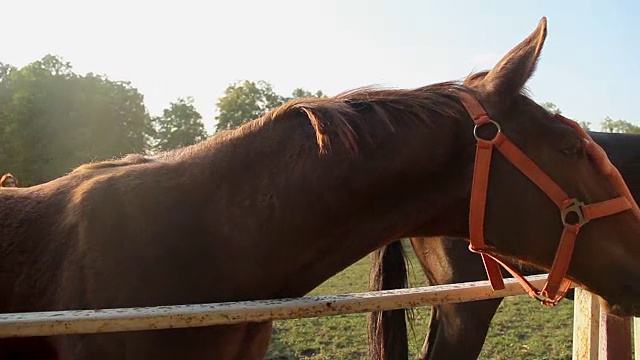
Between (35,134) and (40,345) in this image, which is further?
(35,134)

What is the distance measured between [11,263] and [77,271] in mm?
350

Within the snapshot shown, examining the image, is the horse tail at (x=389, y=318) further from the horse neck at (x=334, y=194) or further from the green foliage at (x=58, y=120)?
the green foliage at (x=58, y=120)

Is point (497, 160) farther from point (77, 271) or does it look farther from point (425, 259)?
point (425, 259)

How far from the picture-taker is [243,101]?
5322cm

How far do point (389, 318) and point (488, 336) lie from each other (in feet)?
11.0

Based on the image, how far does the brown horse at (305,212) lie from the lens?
1910mm

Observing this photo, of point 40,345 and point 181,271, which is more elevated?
point 181,271

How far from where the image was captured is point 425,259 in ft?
14.2

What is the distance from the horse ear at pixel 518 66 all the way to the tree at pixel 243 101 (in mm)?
48858

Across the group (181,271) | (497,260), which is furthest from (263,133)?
(497,260)

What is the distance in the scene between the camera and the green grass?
5863mm

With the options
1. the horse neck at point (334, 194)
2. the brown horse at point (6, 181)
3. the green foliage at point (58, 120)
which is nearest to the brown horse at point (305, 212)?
the horse neck at point (334, 194)

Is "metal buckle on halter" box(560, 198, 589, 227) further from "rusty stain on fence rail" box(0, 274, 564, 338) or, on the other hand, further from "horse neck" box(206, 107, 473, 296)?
"rusty stain on fence rail" box(0, 274, 564, 338)

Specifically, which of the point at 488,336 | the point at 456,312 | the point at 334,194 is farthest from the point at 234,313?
the point at 488,336
